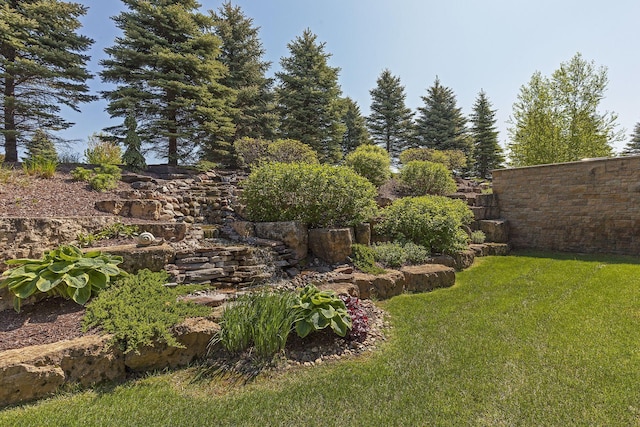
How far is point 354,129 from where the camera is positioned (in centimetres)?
2108

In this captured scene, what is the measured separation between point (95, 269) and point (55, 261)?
399 millimetres

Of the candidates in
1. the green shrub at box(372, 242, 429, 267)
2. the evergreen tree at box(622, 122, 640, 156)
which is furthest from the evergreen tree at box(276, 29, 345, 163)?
the evergreen tree at box(622, 122, 640, 156)

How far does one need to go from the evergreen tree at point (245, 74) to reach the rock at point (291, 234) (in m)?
9.40

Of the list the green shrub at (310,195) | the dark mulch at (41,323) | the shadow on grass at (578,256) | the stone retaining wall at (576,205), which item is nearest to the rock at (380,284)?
the green shrub at (310,195)

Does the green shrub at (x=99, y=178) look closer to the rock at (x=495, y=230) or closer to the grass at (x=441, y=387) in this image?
the grass at (x=441, y=387)

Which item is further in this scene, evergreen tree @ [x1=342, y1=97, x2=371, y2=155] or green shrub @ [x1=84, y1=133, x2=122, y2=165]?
evergreen tree @ [x1=342, y1=97, x2=371, y2=155]

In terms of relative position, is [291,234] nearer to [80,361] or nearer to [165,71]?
[80,361]

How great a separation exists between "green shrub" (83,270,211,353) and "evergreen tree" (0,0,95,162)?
8754 mm

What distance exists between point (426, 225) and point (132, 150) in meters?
8.29

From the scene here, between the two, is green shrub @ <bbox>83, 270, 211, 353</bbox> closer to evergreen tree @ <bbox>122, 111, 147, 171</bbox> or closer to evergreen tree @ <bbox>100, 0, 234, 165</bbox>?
evergreen tree @ <bbox>122, 111, 147, 171</bbox>

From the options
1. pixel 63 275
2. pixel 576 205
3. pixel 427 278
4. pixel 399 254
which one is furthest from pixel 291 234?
pixel 576 205

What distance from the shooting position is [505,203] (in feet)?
27.4

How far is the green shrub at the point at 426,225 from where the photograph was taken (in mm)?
5906

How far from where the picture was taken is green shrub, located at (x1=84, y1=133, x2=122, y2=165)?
8.45 meters
